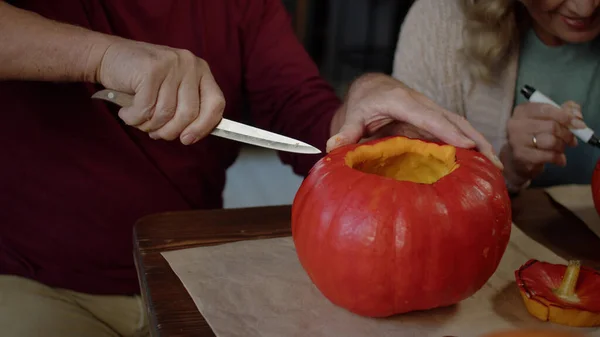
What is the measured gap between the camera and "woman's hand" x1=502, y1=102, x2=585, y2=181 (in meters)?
1.13

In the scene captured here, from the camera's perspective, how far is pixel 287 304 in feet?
2.55

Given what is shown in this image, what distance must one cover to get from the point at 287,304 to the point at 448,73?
2.72 feet

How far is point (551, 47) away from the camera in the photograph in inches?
54.6

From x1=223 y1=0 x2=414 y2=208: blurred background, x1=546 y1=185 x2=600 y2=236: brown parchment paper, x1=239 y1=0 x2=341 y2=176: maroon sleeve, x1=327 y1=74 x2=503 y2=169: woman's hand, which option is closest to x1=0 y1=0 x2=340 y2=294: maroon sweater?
x1=239 y1=0 x2=341 y2=176: maroon sleeve

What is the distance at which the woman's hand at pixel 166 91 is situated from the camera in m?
0.81

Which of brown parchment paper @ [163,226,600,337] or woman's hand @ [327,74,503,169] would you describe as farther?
woman's hand @ [327,74,503,169]

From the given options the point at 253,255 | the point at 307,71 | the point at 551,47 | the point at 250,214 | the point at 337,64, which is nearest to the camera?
the point at 253,255

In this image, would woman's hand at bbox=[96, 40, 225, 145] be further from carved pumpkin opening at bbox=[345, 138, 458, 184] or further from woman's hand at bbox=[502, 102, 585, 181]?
woman's hand at bbox=[502, 102, 585, 181]

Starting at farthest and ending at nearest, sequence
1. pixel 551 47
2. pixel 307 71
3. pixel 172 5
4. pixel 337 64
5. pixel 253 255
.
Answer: pixel 337 64
pixel 551 47
pixel 307 71
pixel 172 5
pixel 253 255

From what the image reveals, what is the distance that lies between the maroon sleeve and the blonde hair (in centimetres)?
33

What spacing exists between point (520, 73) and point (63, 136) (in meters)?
0.95

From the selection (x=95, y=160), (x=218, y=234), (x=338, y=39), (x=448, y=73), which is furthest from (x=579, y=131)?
(x=338, y=39)

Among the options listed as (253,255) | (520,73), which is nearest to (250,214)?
(253,255)

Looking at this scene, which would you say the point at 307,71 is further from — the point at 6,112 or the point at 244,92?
the point at 6,112
